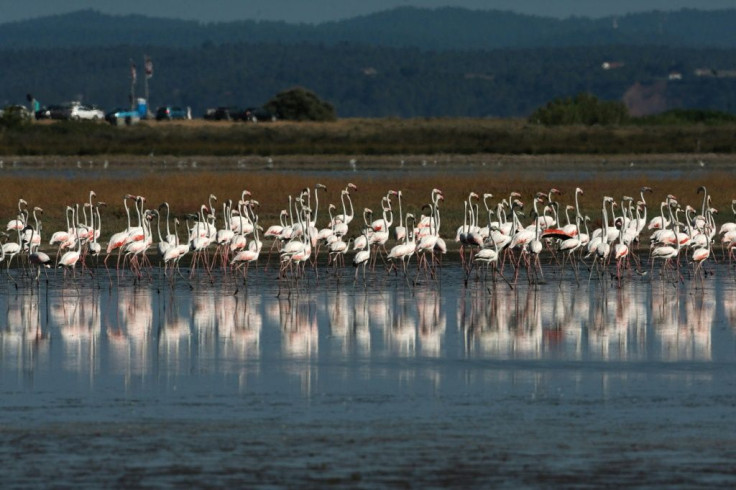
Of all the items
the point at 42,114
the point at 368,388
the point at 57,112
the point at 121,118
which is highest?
the point at 57,112

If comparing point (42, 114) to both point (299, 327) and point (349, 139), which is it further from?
point (299, 327)

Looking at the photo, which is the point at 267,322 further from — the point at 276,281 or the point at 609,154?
the point at 609,154

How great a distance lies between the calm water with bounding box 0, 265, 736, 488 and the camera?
34.9ft

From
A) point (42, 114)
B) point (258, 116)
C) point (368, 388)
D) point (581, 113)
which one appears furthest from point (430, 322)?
point (581, 113)

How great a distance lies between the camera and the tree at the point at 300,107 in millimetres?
109125

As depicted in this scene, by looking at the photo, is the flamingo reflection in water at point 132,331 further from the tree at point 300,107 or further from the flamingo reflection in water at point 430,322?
the tree at point 300,107

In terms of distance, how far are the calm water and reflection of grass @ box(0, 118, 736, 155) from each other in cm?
4983

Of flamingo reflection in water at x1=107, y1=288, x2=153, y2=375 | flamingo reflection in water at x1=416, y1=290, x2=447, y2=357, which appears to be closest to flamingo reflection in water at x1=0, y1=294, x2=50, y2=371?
flamingo reflection in water at x1=107, y1=288, x2=153, y2=375

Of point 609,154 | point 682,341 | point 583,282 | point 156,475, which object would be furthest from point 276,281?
point 609,154

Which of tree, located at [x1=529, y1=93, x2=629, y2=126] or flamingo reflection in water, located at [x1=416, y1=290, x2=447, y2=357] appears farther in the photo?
tree, located at [x1=529, y1=93, x2=629, y2=126]

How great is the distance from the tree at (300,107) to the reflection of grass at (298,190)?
64.3 metres

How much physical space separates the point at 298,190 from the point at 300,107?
72.8 m

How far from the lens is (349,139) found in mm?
81062

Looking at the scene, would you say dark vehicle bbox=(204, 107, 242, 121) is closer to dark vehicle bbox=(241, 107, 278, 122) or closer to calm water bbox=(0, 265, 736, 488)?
dark vehicle bbox=(241, 107, 278, 122)
